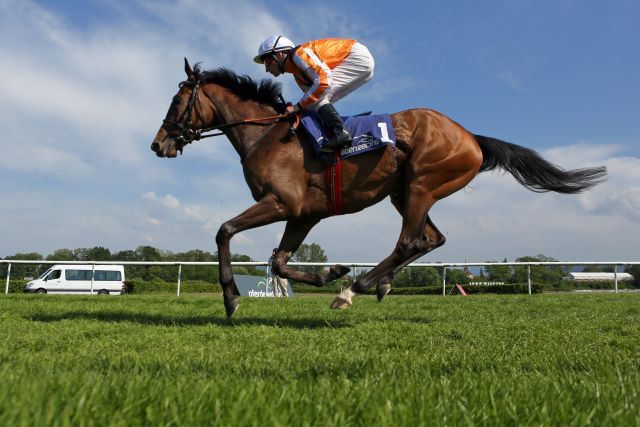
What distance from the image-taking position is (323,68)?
5410 millimetres

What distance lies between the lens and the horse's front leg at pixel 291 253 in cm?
526

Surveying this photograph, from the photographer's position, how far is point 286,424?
1.56 metres

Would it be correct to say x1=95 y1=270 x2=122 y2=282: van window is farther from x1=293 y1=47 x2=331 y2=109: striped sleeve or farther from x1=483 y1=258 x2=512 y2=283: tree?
x1=293 y1=47 x2=331 y2=109: striped sleeve

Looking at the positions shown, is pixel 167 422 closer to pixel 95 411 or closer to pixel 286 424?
pixel 95 411

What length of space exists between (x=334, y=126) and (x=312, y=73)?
2.11 ft

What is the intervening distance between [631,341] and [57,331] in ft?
15.5

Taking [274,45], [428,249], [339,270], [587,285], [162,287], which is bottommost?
[162,287]

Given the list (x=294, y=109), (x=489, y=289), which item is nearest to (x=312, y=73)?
(x=294, y=109)

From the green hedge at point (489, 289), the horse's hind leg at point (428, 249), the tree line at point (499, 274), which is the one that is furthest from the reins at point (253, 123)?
the green hedge at point (489, 289)

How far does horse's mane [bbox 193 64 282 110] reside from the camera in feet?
19.8

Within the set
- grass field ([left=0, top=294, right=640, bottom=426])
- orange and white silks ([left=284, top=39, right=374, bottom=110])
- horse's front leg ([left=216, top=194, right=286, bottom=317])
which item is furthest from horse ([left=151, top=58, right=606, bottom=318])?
grass field ([left=0, top=294, right=640, bottom=426])

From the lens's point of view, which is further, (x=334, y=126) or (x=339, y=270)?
(x=339, y=270)

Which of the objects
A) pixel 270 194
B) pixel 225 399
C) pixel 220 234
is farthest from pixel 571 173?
pixel 225 399

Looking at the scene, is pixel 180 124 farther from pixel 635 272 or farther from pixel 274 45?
pixel 635 272
